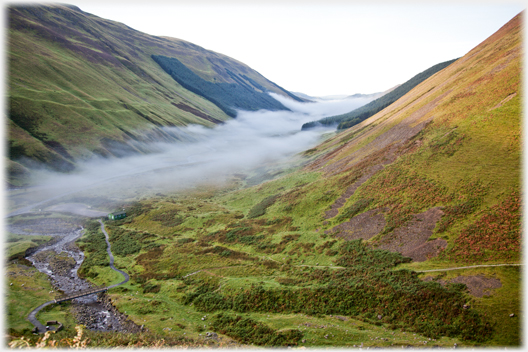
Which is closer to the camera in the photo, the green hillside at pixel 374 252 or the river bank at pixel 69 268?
the green hillside at pixel 374 252

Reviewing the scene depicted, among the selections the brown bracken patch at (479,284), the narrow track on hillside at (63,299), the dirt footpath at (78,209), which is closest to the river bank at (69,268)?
the narrow track on hillside at (63,299)

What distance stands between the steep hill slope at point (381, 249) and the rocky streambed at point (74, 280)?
6.96 feet

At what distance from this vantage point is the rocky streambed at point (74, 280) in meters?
38.3

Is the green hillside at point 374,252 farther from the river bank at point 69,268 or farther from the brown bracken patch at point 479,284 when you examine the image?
the river bank at point 69,268

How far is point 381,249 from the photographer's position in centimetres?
4069

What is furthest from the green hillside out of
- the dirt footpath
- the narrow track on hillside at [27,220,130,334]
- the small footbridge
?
the dirt footpath

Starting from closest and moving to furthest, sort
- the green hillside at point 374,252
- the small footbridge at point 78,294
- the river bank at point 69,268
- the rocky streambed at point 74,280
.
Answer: the green hillside at point 374,252 < the rocky streambed at point 74,280 < the river bank at point 69,268 < the small footbridge at point 78,294

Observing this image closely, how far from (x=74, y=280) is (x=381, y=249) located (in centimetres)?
5538

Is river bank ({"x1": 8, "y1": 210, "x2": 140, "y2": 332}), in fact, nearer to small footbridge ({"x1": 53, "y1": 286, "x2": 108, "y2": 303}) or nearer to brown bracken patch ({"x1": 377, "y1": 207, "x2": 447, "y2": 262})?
small footbridge ({"x1": 53, "y1": 286, "x2": 108, "y2": 303})

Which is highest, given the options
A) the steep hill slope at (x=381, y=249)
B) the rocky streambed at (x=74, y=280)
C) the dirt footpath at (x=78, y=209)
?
the steep hill slope at (x=381, y=249)

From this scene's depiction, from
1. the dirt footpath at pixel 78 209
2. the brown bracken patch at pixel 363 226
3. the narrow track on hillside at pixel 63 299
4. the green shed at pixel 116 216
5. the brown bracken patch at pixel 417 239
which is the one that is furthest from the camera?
the dirt footpath at pixel 78 209

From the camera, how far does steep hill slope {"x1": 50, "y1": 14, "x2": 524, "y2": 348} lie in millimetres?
29094

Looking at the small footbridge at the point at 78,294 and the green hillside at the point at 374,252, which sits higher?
the green hillside at the point at 374,252

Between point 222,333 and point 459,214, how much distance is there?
36.2 m
